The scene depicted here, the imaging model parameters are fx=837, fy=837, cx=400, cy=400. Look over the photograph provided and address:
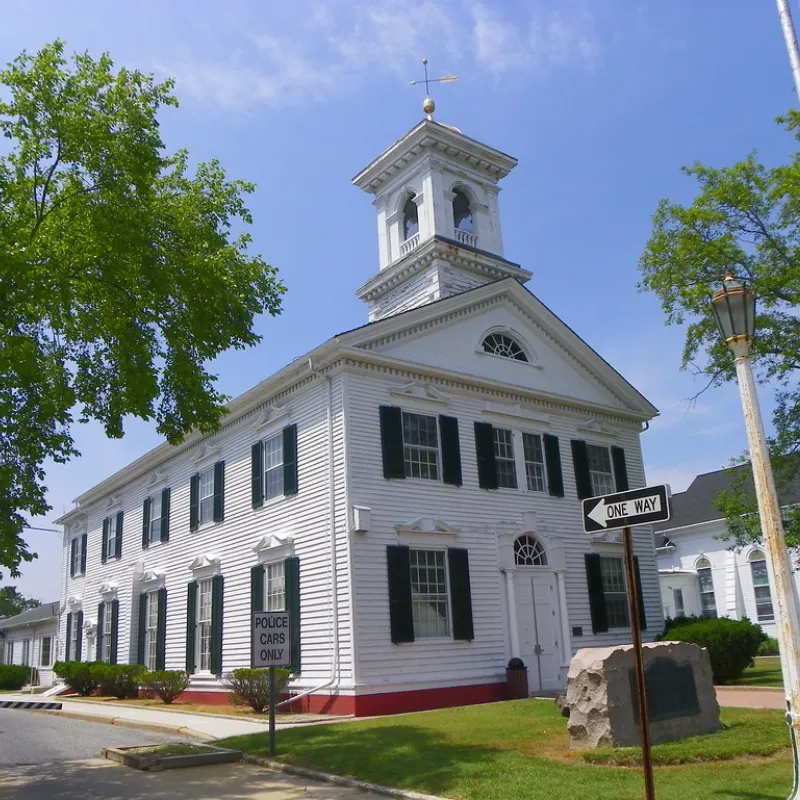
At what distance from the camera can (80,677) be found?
1008 inches

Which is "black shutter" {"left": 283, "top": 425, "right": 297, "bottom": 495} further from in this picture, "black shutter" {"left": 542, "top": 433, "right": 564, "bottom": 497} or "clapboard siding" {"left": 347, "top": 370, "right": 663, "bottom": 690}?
"black shutter" {"left": 542, "top": 433, "right": 564, "bottom": 497}

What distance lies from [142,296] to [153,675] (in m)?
11.8

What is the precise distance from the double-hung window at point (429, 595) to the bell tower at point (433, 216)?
735 centimetres

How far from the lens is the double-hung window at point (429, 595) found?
17047 mm

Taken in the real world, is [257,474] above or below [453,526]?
above

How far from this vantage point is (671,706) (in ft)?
33.5

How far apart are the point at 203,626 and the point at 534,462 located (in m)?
9.41

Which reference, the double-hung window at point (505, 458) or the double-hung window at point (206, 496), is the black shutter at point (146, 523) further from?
the double-hung window at point (505, 458)

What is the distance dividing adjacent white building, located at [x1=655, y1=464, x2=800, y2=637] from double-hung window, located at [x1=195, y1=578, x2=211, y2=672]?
20.7m

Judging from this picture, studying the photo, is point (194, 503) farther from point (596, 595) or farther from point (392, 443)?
point (596, 595)

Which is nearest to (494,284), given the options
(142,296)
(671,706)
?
(142,296)

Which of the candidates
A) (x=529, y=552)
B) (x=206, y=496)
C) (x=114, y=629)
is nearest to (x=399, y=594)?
(x=529, y=552)

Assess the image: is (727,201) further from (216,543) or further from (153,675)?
(153,675)

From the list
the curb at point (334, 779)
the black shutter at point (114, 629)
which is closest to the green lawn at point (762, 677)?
the curb at point (334, 779)
